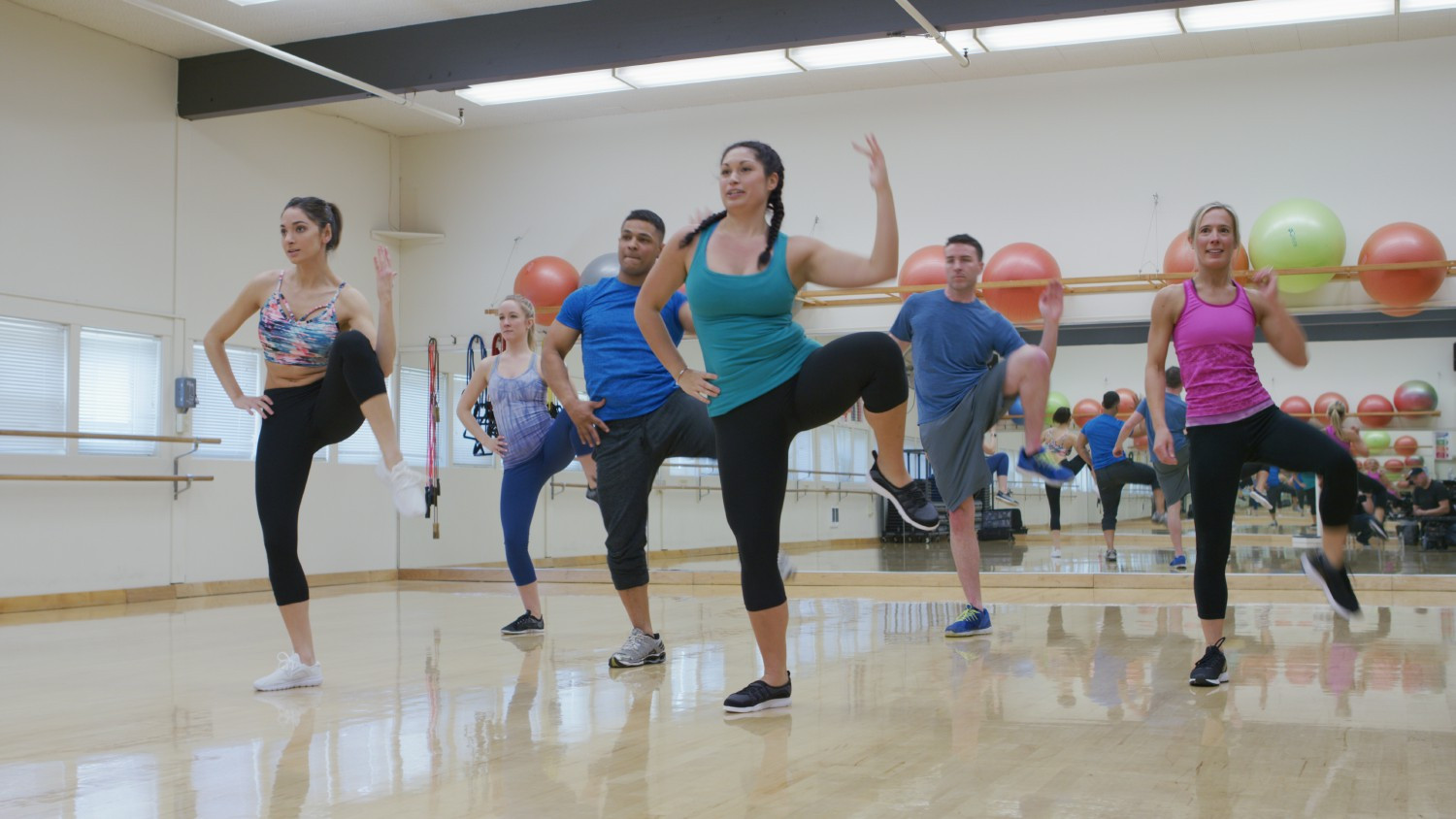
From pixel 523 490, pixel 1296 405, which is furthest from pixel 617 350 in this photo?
pixel 1296 405

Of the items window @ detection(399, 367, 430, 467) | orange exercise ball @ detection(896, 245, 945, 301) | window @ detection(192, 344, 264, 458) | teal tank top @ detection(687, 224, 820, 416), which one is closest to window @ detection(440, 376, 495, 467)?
window @ detection(399, 367, 430, 467)

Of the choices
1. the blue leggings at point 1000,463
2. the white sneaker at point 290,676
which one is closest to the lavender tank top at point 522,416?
the white sneaker at point 290,676

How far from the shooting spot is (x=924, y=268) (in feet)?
29.7

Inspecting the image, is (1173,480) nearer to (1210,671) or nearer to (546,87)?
(1210,671)

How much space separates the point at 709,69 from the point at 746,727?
7231mm

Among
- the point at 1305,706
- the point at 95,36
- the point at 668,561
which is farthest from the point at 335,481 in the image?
the point at 1305,706

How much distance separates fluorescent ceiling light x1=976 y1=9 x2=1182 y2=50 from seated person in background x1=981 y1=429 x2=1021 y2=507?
2796 mm

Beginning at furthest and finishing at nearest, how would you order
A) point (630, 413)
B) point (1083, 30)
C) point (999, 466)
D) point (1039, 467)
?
point (999, 466) < point (1083, 30) < point (1039, 467) < point (630, 413)

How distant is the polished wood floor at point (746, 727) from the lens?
2.23m

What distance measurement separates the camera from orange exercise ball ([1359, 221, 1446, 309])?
317 inches

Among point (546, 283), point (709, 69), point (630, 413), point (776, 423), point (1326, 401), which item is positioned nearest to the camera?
point (776, 423)

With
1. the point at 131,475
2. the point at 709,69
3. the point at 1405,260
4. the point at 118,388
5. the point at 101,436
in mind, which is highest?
the point at 709,69

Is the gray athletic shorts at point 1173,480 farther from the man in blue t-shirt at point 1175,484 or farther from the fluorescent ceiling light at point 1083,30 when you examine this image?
the fluorescent ceiling light at point 1083,30

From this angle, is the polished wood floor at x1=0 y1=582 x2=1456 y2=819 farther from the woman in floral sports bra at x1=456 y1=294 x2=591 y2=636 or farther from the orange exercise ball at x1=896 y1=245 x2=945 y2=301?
the orange exercise ball at x1=896 y1=245 x2=945 y2=301
